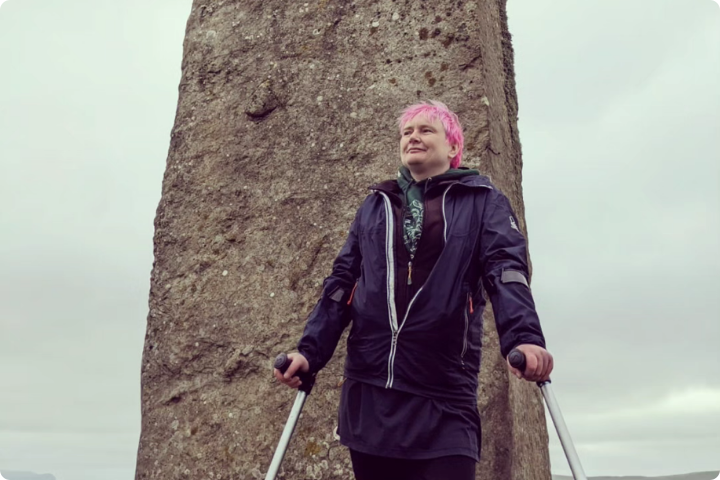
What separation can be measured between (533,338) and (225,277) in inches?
95.5

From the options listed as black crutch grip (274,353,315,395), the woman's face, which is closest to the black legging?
black crutch grip (274,353,315,395)

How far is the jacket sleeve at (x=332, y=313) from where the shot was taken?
2.97 metres

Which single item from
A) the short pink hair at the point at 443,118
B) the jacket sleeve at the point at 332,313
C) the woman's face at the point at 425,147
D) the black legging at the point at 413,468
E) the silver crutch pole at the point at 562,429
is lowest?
the black legging at the point at 413,468

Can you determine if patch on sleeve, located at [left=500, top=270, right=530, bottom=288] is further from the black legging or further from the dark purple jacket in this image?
the black legging

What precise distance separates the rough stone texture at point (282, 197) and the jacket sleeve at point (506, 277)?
1293 mm

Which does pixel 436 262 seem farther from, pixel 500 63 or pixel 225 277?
pixel 500 63

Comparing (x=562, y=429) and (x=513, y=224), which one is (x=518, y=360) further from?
(x=513, y=224)

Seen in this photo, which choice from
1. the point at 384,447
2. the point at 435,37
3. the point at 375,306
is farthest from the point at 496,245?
the point at 435,37

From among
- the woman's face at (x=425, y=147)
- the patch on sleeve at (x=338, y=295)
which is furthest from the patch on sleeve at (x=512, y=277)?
the patch on sleeve at (x=338, y=295)

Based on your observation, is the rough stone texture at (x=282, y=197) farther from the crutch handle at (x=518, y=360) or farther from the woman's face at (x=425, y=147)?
the crutch handle at (x=518, y=360)

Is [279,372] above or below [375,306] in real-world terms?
below

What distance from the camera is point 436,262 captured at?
9.16 ft

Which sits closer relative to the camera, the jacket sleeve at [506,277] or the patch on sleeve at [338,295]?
the jacket sleeve at [506,277]

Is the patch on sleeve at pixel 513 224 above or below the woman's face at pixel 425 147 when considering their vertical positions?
below
